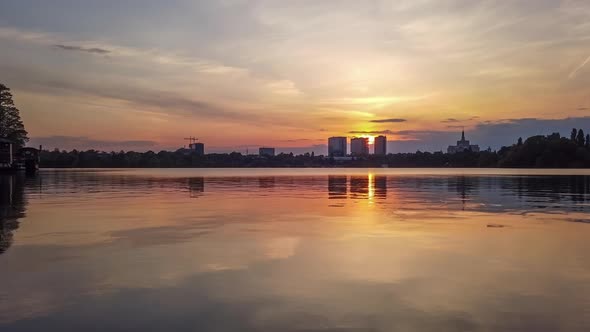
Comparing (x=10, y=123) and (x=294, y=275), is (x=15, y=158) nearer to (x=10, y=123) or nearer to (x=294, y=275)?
(x=10, y=123)

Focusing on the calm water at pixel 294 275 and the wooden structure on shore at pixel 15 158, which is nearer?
the calm water at pixel 294 275

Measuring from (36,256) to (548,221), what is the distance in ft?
62.3

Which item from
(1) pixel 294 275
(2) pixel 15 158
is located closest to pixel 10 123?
(2) pixel 15 158

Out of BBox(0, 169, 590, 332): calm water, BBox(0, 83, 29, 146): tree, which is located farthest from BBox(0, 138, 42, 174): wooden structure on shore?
BBox(0, 169, 590, 332): calm water

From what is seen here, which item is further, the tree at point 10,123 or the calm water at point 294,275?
the tree at point 10,123

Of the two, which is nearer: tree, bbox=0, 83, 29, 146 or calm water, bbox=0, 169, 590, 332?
calm water, bbox=0, 169, 590, 332

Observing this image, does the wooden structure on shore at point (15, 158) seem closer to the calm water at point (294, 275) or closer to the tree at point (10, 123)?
the tree at point (10, 123)

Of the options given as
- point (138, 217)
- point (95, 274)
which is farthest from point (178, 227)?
point (95, 274)

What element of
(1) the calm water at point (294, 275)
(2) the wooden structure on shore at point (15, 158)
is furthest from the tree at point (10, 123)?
(1) the calm water at point (294, 275)

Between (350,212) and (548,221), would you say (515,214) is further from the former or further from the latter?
(350,212)

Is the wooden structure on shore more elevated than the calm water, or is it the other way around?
the wooden structure on shore

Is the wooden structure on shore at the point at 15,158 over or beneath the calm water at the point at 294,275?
over

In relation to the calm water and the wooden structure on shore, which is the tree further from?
the calm water

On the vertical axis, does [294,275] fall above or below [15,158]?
below
